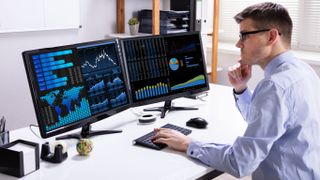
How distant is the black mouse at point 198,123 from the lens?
1.96 m

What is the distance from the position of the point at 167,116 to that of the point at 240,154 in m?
0.78

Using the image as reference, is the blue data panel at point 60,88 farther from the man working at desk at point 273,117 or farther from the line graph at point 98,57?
the man working at desk at point 273,117

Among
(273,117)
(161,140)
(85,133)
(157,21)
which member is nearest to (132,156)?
(161,140)

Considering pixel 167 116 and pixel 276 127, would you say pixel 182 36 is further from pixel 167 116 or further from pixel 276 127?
pixel 276 127

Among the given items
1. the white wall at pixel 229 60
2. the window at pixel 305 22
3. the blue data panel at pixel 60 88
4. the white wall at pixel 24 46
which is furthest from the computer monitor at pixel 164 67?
the window at pixel 305 22

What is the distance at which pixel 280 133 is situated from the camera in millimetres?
1401

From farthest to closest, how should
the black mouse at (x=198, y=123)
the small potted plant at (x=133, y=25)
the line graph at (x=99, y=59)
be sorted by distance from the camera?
the small potted plant at (x=133, y=25), the black mouse at (x=198, y=123), the line graph at (x=99, y=59)

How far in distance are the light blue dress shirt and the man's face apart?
0.06 meters

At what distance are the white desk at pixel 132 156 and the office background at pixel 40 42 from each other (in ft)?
4.89

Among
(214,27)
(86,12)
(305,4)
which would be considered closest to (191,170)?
(86,12)

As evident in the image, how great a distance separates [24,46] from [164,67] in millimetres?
1632

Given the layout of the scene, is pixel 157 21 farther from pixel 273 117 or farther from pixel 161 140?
pixel 273 117

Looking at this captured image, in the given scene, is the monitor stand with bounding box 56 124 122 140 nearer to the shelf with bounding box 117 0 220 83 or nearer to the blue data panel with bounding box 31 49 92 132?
the blue data panel with bounding box 31 49 92 132

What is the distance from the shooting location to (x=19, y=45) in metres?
3.26
